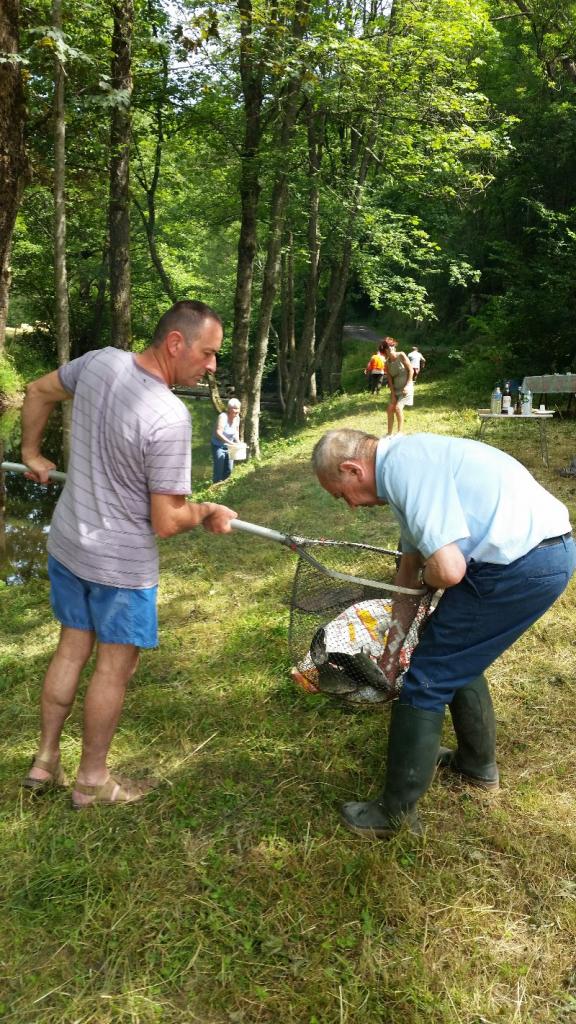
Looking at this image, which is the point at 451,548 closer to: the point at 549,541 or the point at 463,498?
the point at 463,498

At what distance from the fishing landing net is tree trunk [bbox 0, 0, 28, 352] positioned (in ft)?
12.3

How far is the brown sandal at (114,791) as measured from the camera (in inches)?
121

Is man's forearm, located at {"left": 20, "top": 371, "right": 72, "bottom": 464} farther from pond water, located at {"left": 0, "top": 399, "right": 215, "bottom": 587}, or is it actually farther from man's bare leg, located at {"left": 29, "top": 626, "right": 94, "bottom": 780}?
pond water, located at {"left": 0, "top": 399, "right": 215, "bottom": 587}

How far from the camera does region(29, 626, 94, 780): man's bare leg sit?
9.80 ft

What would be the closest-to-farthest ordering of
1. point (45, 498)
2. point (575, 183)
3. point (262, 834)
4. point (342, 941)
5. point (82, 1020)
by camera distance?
point (82, 1020)
point (342, 941)
point (262, 834)
point (45, 498)
point (575, 183)

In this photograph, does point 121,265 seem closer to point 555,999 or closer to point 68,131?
point 68,131

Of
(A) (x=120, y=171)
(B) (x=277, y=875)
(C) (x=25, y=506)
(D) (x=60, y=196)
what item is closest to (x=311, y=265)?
(A) (x=120, y=171)

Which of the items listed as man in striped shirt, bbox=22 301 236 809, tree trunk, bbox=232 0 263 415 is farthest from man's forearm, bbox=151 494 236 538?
tree trunk, bbox=232 0 263 415

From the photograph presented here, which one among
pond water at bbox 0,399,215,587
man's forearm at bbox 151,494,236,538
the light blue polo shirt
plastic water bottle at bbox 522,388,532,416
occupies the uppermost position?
the light blue polo shirt

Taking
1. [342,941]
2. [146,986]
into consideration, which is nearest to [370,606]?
[342,941]

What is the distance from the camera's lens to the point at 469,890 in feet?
8.79

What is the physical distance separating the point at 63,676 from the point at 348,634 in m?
1.29

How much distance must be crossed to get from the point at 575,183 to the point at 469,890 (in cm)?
1815

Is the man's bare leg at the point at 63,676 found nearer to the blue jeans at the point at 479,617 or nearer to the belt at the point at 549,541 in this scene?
the blue jeans at the point at 479,617
